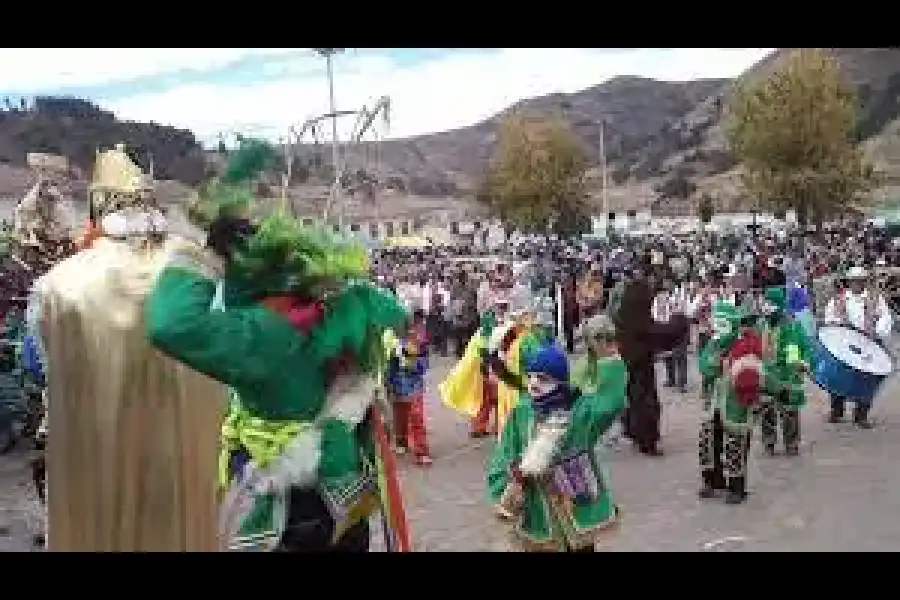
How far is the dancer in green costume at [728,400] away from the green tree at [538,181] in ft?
125

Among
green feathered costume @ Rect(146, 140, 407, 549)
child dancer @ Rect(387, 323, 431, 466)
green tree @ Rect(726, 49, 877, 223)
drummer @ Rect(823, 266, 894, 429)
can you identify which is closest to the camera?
green feathered costume @ Rect(146, 140, 407, 549)

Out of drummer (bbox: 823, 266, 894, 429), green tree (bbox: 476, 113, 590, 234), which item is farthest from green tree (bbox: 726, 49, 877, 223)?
drummer (bbox: 823, 266, 894, 429)

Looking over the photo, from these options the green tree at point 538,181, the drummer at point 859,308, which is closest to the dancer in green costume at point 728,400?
the drummer at point 859,308

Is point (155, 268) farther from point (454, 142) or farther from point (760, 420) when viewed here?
point (454, 142)

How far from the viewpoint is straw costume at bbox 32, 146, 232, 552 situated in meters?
4.12

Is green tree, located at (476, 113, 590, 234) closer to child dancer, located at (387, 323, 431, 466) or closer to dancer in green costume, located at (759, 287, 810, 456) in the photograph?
child dancer, located at (387, 323, 431, 466)

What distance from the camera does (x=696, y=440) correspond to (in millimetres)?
10617

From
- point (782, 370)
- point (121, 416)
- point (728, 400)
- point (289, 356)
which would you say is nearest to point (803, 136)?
point (782, 370)

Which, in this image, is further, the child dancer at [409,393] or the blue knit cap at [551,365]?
the child dancer at [409,393]

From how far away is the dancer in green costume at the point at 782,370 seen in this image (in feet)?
30.7

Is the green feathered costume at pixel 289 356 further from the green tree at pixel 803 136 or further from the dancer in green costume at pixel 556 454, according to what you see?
the green tree at pixel 803 136

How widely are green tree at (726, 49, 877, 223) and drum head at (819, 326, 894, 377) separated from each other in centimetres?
2798
